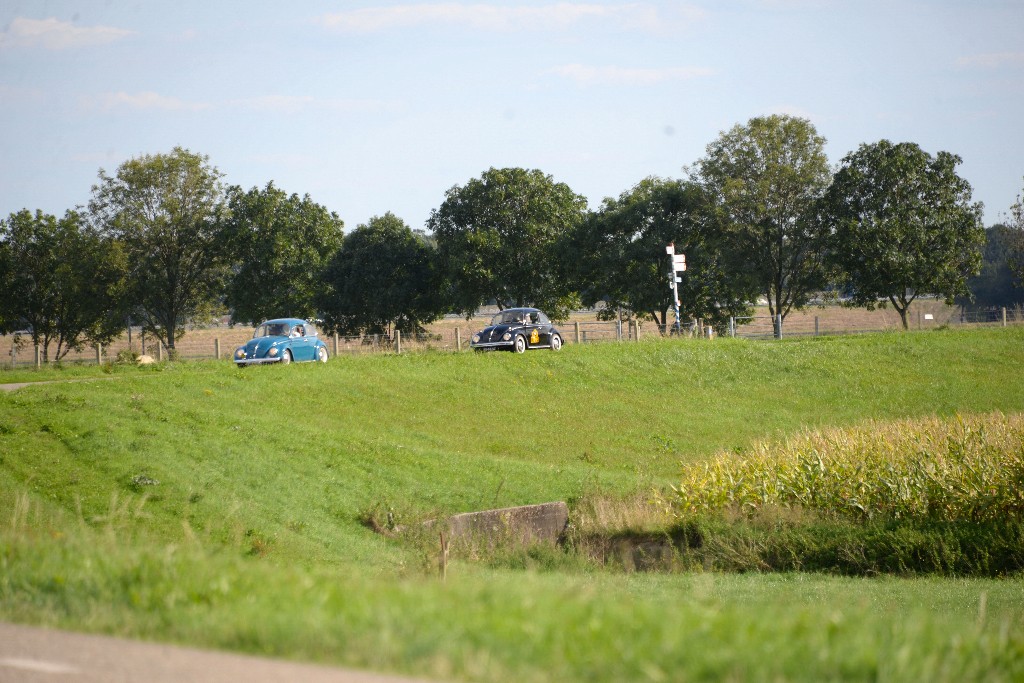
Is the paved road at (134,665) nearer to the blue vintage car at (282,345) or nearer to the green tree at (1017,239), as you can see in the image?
the blue vintage car at (282,345)

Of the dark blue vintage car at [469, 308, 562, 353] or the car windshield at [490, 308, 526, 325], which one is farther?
the car windshield at [490, 308, 526, 325]

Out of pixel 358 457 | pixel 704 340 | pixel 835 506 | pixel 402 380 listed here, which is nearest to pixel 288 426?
pixel 358 457

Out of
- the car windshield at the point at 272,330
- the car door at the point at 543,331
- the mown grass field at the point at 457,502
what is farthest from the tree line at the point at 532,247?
the car windshield at the point at 272,330

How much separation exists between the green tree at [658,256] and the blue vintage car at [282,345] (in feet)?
109

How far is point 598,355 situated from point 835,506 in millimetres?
25957

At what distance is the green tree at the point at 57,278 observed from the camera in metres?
64.9

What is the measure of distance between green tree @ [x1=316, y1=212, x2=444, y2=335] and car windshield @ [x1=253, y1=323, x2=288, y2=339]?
107ft

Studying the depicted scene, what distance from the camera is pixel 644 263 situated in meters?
69.9

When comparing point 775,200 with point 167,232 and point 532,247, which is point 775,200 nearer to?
point 532,247

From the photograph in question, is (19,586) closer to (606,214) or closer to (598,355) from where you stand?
(598,355)

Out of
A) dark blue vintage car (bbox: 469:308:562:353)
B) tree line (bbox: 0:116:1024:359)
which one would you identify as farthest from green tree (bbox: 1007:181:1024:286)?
dark blue vintage car (bbox: 469:308:562:353)

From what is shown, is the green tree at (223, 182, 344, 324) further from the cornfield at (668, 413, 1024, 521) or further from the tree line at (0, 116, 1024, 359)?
the cornfield at (668, 413, 1024, 521)

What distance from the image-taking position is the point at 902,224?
64812 millimetres

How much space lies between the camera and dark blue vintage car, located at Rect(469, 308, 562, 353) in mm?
45688
